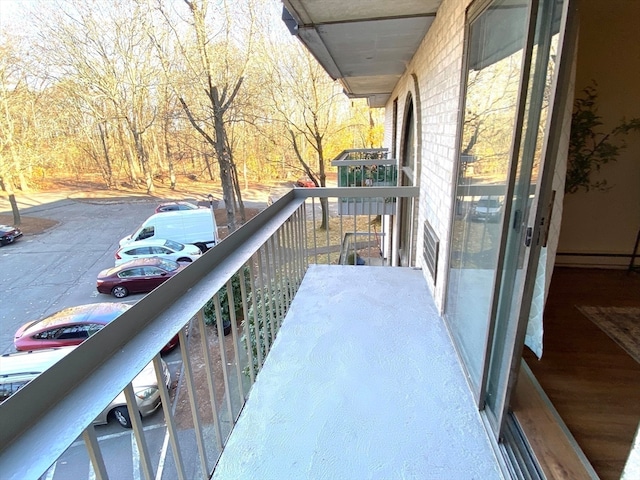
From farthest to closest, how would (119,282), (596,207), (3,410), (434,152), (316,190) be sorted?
(119,282)
(316,190)
(434,152)
(596,207)
(3,410)

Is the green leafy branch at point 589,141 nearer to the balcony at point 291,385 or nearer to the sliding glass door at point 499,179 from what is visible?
the sliding glass door at point 499,179

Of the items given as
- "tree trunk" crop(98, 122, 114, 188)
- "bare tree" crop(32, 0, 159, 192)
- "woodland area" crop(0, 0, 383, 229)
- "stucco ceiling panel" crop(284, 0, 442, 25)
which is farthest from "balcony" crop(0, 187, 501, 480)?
"tree trunk" crop(98, 122, 114, 188)

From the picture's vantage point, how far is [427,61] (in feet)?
11.1

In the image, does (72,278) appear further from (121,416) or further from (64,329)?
(121,416)

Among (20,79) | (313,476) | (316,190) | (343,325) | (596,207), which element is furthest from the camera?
(20,79)

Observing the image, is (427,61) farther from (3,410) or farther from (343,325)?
(3,410)

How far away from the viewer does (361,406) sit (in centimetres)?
173

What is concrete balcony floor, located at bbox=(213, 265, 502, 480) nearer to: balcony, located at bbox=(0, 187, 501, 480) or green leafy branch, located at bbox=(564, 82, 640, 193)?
balcony, located at bbox=(0, 187, 501, 480)

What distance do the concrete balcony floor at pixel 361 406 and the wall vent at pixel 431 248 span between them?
13.9 inches

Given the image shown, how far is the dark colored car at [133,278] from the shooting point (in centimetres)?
730

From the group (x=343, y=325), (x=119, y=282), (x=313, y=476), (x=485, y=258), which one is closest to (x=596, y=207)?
(x=485, y=258)

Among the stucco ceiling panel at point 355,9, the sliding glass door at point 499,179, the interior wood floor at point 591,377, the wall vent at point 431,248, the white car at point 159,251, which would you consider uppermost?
the stucco ceiling panel at point 355,9

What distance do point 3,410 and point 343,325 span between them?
6.62ft

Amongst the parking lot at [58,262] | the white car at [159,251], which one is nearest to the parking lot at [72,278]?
the parking lot at [58,262]
